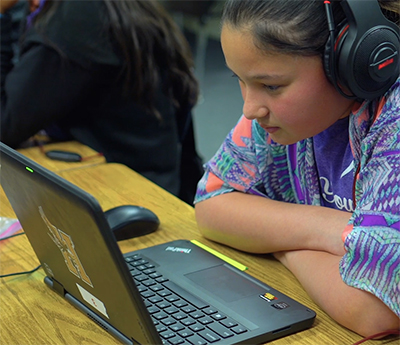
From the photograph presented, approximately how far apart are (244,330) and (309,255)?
0.21 meters

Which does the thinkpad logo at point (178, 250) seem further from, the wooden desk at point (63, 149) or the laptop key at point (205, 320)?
the wooden desk at point (63, 149)

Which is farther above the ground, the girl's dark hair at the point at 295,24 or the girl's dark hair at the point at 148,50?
the girl's dark hair at the point at 295,24

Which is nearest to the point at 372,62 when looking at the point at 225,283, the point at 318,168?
the point at 318,168

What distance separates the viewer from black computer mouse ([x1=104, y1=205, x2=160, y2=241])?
114 centimetres

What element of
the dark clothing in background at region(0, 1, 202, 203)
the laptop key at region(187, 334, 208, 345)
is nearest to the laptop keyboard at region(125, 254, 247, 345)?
the laptop key at region(187, 334, 208, 345)

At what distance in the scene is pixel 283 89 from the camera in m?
0.90

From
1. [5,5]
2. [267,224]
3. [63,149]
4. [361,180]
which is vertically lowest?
[63,149]

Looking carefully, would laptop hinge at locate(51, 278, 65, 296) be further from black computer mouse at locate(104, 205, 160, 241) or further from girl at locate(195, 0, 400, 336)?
girl at locate(195, 0, 400, 336)

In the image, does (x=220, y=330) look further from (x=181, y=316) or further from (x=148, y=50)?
(x=148, y=50)

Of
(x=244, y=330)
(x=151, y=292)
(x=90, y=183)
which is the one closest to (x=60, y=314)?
(x=151, y=292)

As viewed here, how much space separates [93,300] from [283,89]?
1.29ft

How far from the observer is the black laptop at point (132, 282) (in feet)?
2.28

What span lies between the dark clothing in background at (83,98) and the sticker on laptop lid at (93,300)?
101cm

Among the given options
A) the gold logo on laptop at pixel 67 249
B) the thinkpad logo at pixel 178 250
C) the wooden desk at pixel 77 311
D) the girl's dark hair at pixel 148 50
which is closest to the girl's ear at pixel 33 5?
the girl's dark hair at pixel 148 50
